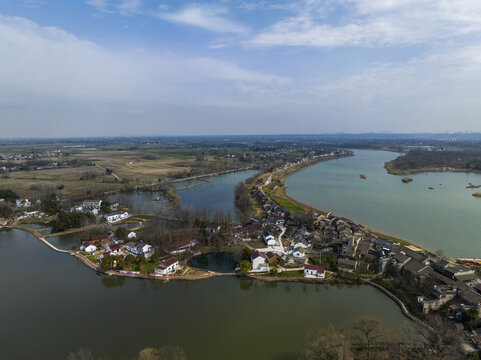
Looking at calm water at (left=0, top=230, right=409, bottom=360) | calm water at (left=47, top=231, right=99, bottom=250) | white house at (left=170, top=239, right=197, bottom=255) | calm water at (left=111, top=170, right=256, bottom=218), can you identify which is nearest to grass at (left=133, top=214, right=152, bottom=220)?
calm water at (left=111, top=170, right=256, bottom=218)

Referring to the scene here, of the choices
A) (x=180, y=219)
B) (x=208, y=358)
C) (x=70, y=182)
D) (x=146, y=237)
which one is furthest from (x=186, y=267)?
(x=70, y=182)

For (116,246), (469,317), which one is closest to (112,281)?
(116,246)

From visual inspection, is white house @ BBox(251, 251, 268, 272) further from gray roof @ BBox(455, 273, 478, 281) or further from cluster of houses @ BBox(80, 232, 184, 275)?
gray roof @ BBox(455, 273, 478, 281)

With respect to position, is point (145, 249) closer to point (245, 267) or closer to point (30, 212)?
point (245, 267)

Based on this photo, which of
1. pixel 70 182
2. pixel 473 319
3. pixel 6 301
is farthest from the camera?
pixel 70 182

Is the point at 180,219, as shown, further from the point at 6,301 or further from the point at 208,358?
the point at 208,358

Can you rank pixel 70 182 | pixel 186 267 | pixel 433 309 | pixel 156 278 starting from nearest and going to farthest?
pixel 433 309, pixel 156 278, pixel 186 267, pixel 70 182
